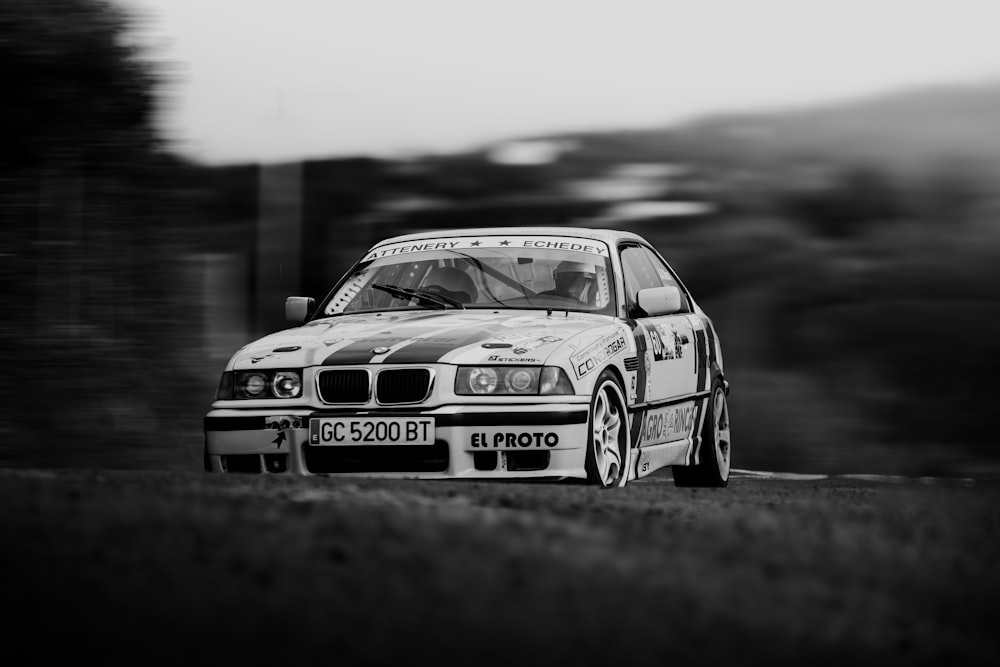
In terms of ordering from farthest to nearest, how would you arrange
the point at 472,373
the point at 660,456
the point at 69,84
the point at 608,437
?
the point at 69,84 → the point at 660,456 → the point at 608,437 → the point at 472,373

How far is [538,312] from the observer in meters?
9.18

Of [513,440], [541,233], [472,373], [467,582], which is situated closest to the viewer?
[467,582]

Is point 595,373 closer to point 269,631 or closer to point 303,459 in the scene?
point 303,459

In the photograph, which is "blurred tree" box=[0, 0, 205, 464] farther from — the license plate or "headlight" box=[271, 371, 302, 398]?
the license plate

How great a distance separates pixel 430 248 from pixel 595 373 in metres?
2.00

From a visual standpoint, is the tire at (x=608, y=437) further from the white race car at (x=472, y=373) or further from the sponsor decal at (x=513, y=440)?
the sponsor decal at (x=513, y=440)

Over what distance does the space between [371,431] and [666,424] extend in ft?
7.45

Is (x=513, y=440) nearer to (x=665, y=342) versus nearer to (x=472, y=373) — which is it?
(x=472, y=373)

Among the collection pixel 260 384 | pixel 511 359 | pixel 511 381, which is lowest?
pixel 260 384

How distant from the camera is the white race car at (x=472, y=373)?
8.05 meters

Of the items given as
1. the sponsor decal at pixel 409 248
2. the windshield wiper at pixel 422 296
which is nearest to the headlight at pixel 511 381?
the windshield wiper at pixel 422 296

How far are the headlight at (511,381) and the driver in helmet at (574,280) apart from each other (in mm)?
1379

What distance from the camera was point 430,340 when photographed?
8.39 meters

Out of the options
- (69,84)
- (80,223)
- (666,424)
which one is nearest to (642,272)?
(666,424)
